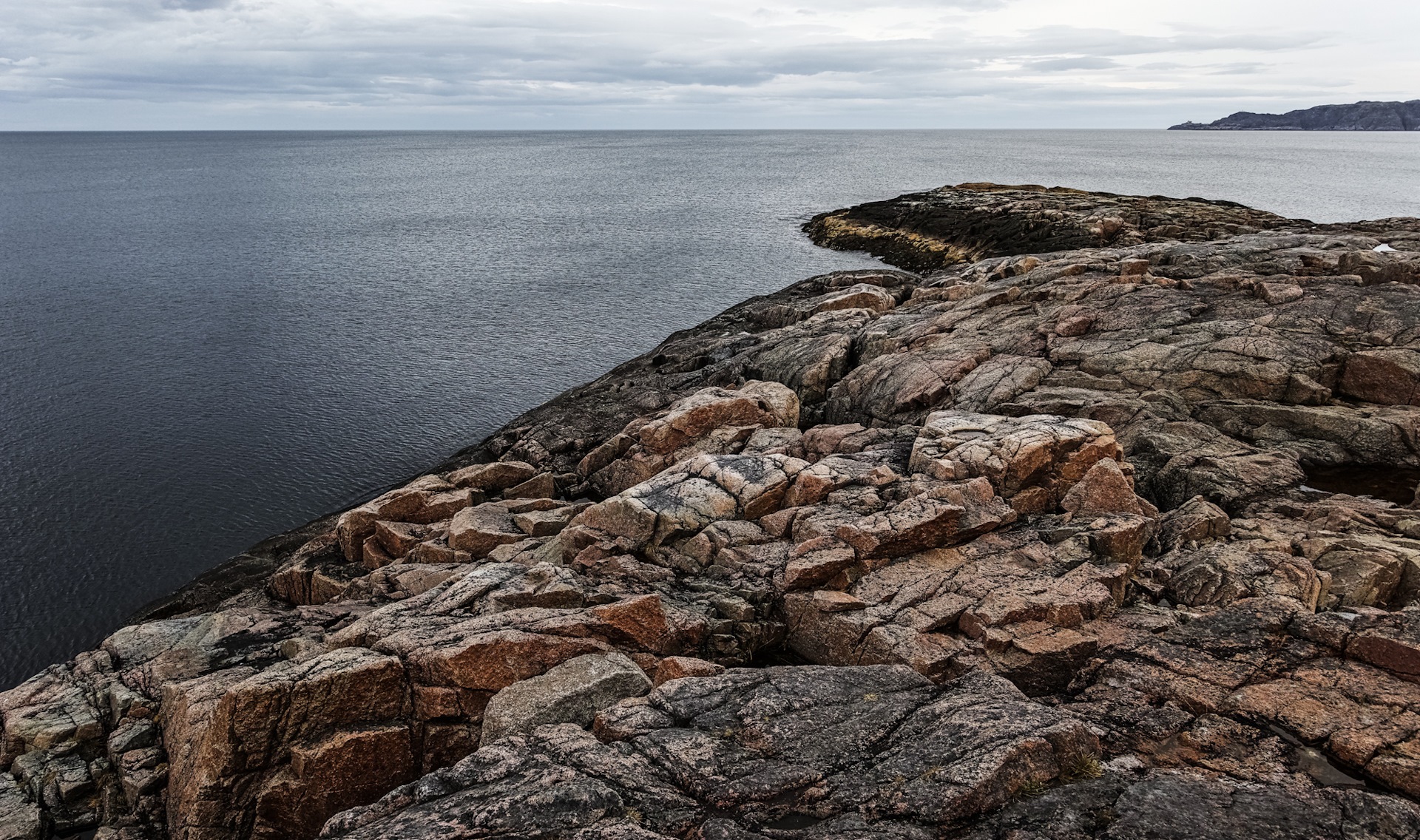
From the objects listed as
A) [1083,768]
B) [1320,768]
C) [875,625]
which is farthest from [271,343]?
[1320,768]

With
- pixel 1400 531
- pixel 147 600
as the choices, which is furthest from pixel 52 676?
pixel 1400 531

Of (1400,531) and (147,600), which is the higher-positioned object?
(1400,531)

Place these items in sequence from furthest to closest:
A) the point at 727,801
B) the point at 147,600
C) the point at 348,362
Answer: the point at 348,362
the point at 147,600
the point at 727,801

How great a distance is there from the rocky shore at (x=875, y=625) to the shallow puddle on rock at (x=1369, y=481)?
0.18 m

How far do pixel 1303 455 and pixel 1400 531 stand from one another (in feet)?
16.7

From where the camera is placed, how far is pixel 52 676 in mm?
21594

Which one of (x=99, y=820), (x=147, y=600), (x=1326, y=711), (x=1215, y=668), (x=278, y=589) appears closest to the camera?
(x=1326, y=711)

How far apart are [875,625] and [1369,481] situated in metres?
16.5

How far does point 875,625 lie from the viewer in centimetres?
1856

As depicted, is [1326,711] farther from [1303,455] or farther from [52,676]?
[52,676]

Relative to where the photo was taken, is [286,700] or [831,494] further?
[831,494]

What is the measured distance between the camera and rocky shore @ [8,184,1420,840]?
12.1 metres

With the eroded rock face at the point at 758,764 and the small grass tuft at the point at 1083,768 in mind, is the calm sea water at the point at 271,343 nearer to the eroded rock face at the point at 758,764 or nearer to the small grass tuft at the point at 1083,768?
the eroded rock face at the point at 758,764

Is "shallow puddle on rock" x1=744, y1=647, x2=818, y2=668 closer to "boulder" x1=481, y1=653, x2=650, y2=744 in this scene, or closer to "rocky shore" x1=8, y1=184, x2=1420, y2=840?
"rocky shore" x1=8, y1=184, x2=1420, y2=840
